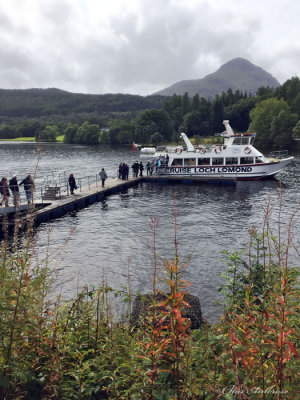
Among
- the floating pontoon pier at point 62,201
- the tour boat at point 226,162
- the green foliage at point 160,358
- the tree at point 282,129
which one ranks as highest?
the tree at point 282,129

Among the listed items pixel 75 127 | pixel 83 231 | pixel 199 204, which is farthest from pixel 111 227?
pixel 75 127

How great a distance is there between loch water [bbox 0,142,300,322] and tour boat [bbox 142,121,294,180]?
3.98 metres

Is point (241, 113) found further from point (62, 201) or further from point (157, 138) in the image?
point (62, 201)

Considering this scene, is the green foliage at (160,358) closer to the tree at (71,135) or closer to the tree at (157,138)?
the tree at (157,138)

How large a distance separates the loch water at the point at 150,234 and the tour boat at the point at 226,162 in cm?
398

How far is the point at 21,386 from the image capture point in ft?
13.2

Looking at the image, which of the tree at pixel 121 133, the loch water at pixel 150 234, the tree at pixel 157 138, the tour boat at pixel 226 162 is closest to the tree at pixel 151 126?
the tree at pixel 121 133

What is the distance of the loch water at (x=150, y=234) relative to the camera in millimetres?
13844

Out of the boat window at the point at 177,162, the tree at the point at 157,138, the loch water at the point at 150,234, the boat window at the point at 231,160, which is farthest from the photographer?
the tree at the point at 157,138

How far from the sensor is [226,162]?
40438 mm

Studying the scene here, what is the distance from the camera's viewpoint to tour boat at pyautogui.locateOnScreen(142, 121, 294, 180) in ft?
131

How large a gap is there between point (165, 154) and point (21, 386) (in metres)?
39.3

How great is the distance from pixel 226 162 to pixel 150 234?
23.2 meters

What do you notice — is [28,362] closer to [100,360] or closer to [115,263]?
[100,360]
